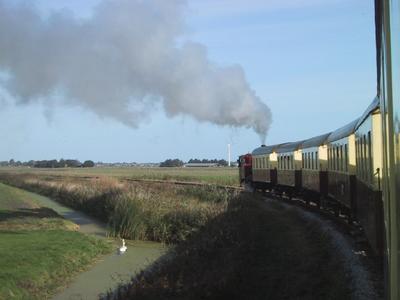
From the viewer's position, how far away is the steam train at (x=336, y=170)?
27.7 ft

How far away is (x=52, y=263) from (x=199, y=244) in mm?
5316

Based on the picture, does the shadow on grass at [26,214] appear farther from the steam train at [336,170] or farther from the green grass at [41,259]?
the steam train at [336,170]

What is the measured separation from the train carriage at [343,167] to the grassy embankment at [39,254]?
332 inches

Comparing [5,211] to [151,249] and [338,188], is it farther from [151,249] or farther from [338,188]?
[338,188]

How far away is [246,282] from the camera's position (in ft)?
47.1

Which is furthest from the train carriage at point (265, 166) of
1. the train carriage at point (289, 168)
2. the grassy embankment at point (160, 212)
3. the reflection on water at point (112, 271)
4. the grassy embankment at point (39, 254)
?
the grassy embankment at point (39, 254)

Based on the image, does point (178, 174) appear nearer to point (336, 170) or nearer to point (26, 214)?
point (26, 214)

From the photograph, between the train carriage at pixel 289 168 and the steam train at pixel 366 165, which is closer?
the steam train at pixel 366 165

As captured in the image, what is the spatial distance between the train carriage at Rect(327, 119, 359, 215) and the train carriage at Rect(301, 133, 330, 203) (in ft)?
6.02

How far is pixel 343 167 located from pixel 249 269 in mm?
3889

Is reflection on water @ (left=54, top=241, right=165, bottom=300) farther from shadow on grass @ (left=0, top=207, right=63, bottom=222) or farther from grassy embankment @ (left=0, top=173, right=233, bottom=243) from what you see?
shadow on grass @ (left=0, top=207, right=63, bottom=222)

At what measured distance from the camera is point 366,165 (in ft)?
32.7

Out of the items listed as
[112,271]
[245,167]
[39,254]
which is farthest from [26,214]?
[245,167]

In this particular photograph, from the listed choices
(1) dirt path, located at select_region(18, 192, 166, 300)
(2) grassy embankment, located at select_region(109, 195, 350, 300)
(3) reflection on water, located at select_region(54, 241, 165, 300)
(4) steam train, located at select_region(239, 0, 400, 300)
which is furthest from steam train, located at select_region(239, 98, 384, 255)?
(3) reflection on water, located at select_region(54, 241, 165, 300)
